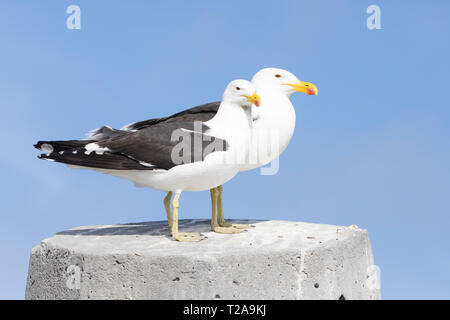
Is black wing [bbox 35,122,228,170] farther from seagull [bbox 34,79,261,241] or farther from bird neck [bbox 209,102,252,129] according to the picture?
bird neck [bbox 209,102,252,129]

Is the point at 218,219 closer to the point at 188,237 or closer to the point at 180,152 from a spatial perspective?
the point at 188,237

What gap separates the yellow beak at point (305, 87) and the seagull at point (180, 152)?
100cm

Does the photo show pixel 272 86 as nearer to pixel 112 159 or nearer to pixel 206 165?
pixel 206 165

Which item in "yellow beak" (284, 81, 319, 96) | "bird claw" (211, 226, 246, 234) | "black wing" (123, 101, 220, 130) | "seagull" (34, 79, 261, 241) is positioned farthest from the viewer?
"yellow beak" (284, 81, 319, 96)

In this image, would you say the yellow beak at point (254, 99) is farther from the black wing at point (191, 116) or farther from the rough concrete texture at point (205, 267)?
the rough concrete texture at point (205, 267)

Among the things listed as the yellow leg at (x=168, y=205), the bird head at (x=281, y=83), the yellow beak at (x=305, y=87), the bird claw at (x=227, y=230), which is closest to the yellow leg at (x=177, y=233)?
the yellow leg at (x=168, y=205)

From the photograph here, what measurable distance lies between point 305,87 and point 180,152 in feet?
6.42

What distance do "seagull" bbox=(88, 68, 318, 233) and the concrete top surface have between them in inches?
16.7

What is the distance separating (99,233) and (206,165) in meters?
1.87

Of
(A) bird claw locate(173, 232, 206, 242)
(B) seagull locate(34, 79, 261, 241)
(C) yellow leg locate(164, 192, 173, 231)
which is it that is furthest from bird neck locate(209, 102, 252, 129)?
(A) bird claw locate(173, 232, 206, 242)

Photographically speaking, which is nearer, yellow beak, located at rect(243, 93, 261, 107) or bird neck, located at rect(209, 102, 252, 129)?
yellow beak, located at rect(243, 93, 261, 107)

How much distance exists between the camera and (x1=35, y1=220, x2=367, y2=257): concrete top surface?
231 inches

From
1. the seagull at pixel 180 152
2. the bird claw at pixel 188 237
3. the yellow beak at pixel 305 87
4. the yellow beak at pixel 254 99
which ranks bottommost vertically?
the bird claw at pixel 188 237

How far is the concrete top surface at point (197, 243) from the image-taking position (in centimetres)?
586
